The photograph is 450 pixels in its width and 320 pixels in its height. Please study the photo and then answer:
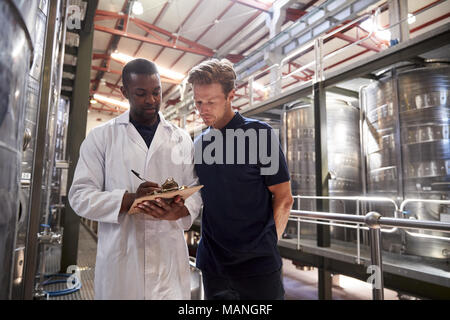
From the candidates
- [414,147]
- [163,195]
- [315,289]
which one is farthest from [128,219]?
[315,289]

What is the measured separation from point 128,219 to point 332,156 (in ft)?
18.1

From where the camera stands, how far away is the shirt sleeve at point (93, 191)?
3.35ft

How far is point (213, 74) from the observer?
A: 1324 mm

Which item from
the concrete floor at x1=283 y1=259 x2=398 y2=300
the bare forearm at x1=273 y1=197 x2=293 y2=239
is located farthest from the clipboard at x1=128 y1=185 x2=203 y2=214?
the concrete floor at x1=283 y1=259 x2=398 y2=300

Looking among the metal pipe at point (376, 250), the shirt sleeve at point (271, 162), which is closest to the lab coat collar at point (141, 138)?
the shirt sleeve at point (271, 162)

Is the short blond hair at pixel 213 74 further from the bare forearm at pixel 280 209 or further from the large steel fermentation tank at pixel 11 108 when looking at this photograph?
the large steel fermentation tank at pixel 11 108

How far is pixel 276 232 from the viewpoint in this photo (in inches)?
52.7

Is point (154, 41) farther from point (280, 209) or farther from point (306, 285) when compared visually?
point (280, 209)

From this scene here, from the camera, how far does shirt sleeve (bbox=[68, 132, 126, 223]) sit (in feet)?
3.35

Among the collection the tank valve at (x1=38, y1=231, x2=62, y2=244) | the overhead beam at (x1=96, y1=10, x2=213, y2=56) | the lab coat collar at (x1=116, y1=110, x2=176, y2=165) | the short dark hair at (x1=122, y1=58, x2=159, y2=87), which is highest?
the overhead beam at (x1=96, y1=10, x2=213, y2=56)

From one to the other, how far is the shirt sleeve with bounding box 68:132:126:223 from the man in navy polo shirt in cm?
39

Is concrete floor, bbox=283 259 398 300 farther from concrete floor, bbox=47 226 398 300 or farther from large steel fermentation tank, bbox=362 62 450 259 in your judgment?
large steel fermentation tank, bbox=362 62 450 259
